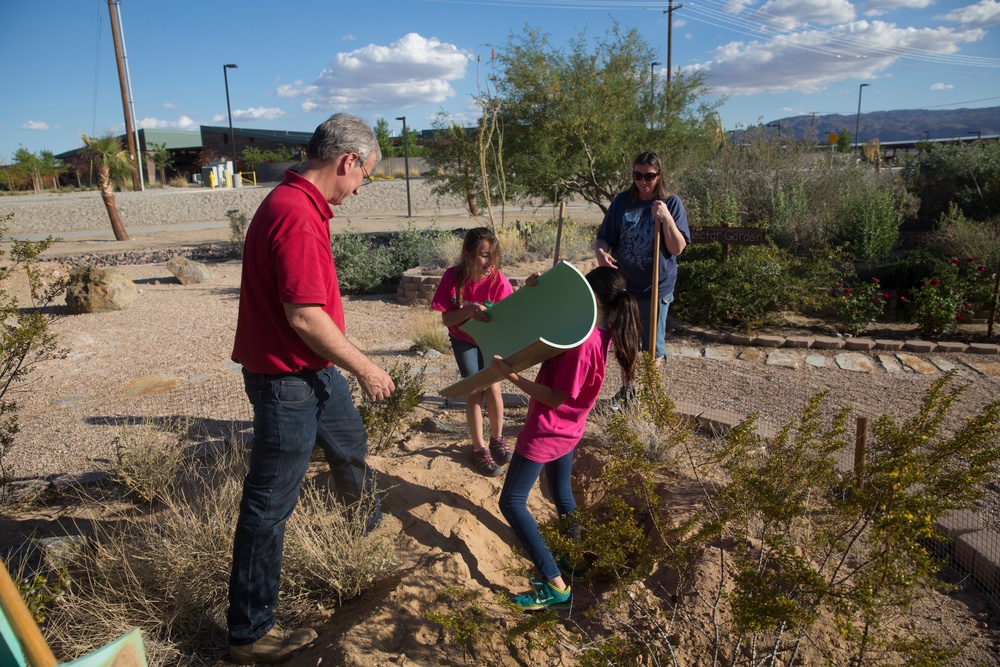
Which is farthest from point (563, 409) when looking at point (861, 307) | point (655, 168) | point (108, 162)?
point (108, 162)

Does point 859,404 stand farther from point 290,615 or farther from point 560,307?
point 290,615

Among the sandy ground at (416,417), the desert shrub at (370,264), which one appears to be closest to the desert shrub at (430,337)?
the sandy ground at (416,417)

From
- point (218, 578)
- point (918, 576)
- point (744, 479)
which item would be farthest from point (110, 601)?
point (918, 576)

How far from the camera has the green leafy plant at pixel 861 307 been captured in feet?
22.7

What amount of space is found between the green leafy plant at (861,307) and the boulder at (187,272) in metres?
9.94

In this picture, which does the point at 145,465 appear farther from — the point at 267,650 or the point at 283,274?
the point at 283,274

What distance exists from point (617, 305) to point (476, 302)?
1.02m

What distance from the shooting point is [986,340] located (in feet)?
21.5

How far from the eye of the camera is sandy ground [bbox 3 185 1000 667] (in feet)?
7.94

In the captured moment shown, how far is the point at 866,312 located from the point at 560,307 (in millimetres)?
5442

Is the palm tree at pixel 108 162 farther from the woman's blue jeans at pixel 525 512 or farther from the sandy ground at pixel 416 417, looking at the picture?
the woman's blue jeans at pixel 525 512

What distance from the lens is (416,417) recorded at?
4.55 metres

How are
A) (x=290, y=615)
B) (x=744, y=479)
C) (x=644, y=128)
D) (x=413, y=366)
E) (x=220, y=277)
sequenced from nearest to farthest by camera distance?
1. (x=744, y=479)
2. (x=290, y=615)
3. (x=413, y=366)
4. (x=220, y=277)
5. (x=644, y=128)

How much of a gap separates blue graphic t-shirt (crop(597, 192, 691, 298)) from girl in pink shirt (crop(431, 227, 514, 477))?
101 centimetres
